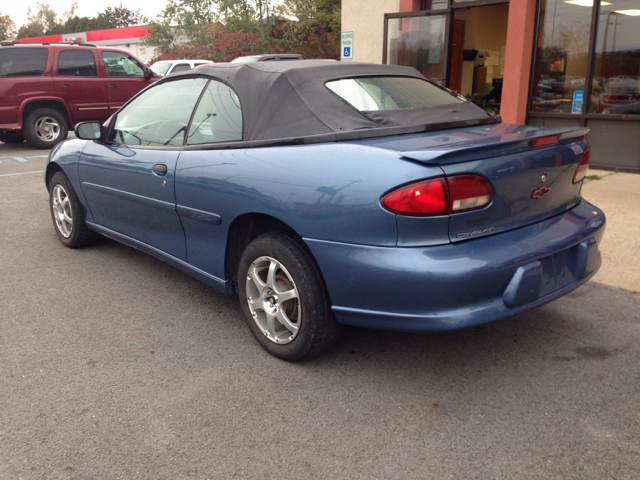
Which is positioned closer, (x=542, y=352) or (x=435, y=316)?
(x=435, y=316)

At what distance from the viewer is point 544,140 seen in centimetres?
293

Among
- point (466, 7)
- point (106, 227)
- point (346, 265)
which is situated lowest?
point (106, 227)

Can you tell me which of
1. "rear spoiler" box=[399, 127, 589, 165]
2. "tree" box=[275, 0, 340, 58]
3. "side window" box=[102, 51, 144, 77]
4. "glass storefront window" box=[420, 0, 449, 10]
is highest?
"tree" box=[275, 0, 340, 58]

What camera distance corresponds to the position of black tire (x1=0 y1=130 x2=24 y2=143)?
40.9 ft

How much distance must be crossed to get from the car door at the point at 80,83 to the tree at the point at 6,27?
72406 millimetres

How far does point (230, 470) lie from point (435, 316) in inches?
42.0

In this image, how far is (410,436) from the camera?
254cm

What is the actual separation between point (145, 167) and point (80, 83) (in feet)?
31.5

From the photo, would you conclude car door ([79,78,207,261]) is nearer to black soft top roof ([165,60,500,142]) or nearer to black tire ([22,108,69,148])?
black soft top roof ([165,60,500,142])

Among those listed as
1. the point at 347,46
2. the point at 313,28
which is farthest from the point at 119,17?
the point at 347,46

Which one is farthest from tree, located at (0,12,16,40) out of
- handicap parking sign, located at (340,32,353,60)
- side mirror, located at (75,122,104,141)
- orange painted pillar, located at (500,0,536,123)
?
side mirror, located at (75,122,104,141)

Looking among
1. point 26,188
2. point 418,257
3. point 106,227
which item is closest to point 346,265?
point 418,257

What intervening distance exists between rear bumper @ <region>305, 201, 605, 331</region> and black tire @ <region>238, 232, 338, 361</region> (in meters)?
0.12

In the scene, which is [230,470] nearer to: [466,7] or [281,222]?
[281,222]
